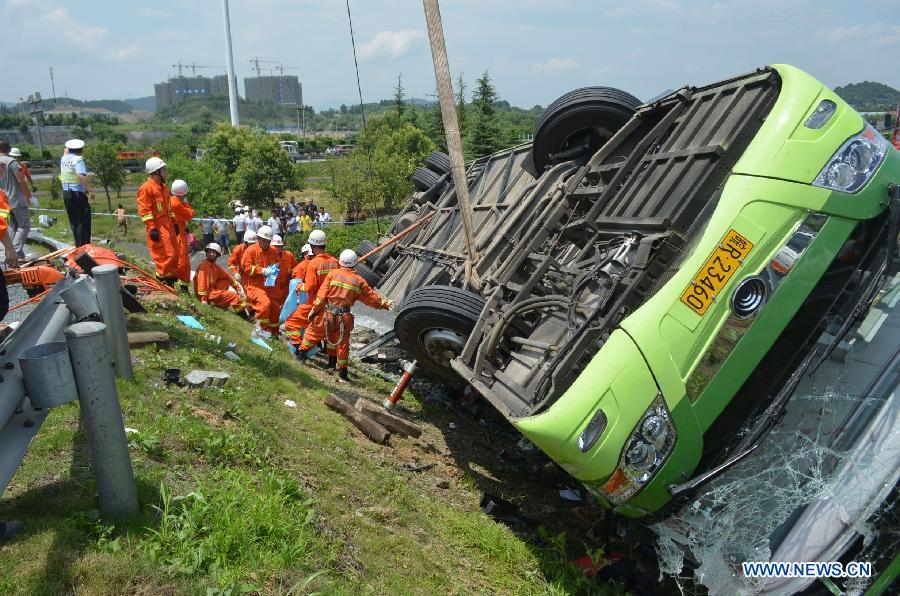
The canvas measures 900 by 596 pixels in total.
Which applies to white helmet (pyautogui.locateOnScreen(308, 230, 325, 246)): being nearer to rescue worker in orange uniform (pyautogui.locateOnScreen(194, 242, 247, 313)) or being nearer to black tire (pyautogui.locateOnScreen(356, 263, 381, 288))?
black tire (pyautogui.locateOnScreen(356, 263, 381, 288))

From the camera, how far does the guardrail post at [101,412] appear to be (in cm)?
233

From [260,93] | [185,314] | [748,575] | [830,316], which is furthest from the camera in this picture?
[260,93]

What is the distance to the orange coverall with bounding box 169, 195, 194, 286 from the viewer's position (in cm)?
698

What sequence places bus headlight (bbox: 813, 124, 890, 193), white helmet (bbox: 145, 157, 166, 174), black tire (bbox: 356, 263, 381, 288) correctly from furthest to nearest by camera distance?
black tire (bbox: 356, 263, 381, 288) < white helmet (bbox: 145, 157, 166, 174) < bus headlight (bbox: 813, 124, 890, 193)

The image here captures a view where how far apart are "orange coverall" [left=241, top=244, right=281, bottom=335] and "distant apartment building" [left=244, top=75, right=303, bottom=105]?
A: 180 meters

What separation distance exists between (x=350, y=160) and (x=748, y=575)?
25.9 m

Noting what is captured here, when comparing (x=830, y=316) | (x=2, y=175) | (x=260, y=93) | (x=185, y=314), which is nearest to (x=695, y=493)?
(x=830, y=316)

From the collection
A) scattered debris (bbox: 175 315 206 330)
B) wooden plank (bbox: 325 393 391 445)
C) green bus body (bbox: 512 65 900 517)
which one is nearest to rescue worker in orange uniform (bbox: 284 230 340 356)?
scattered debris (bbox: 175 315 206 330)

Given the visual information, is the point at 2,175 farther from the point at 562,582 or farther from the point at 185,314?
the point at 562,582

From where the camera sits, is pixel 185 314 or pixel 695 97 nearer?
pixel 695 97

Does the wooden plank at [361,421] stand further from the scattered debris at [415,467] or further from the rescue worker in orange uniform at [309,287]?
the rescue worker in orange uniform at [309,287]

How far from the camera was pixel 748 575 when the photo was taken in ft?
9.23

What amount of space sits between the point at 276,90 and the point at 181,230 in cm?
19045

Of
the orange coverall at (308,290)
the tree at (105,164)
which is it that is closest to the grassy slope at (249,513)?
the orange coverall at (308,290)
